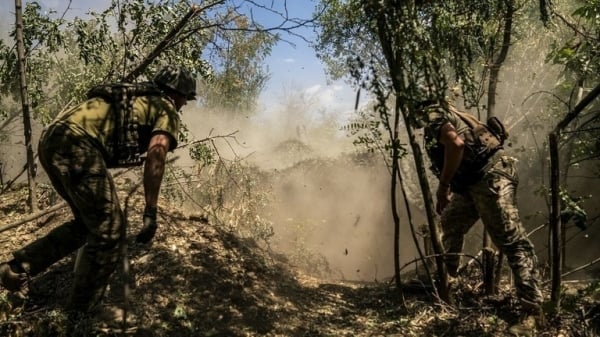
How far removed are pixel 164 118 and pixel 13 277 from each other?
4.52ft

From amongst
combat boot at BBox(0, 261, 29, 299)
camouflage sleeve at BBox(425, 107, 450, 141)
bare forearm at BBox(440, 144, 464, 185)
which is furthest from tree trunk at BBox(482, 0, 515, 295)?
combat boot at BBox(0, 261, 29, 299)

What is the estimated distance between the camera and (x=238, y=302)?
3410 millimetres

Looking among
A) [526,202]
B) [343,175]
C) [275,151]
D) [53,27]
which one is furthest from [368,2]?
[275,151]

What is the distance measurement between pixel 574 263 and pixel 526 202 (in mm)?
2301

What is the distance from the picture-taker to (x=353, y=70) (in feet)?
9.41

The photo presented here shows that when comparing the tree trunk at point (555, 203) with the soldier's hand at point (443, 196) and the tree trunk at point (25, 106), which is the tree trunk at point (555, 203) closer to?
the soldier's hand at point (443, 196)

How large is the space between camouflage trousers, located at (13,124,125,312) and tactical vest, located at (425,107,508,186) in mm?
2095

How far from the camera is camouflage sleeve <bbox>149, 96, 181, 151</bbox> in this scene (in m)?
2.66

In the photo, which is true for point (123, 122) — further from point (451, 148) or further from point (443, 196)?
point (443, 196)

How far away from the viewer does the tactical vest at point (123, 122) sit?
2740 millimetres

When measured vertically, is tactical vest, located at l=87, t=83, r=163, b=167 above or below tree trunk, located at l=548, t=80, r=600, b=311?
above

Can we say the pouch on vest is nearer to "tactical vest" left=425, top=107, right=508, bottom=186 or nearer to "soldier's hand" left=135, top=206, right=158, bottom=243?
"tactical vest" left=425, top=107, right=508, bottom=186

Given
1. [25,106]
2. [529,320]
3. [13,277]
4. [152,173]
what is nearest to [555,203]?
[529,320]

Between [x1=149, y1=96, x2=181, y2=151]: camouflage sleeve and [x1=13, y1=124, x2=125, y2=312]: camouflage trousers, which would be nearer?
[x1=13, y1=124, x2=125, y2=312]: camouflage trousers
